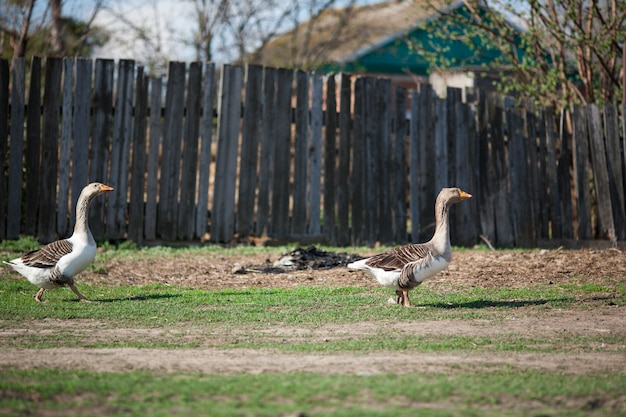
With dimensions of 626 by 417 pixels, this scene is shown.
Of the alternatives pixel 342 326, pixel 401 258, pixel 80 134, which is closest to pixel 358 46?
pixel 80 134

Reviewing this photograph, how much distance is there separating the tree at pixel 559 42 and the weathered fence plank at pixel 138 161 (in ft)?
22.1

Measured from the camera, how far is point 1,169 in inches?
493

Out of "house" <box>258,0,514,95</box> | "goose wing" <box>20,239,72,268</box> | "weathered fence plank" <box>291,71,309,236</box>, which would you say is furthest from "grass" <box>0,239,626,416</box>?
"house" <box>258,0,514,95</box>

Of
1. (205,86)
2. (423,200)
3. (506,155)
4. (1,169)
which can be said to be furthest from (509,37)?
(1,169)

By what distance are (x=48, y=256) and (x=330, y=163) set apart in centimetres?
624

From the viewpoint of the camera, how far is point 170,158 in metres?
13.3

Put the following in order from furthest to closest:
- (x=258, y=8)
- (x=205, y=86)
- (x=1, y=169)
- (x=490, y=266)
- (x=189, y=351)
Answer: (x=258, y=8)
(x=205, y=86)
(x=1, y=169)
(x=490, y=266)
(x=189, y=351)

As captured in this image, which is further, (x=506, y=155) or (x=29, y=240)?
(x=506, y=155)

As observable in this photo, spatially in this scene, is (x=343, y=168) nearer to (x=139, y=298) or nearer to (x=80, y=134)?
(x=80, y=134)

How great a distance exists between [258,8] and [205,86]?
14.5 m

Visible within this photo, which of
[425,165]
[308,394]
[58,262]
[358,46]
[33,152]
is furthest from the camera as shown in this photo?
[358,46]

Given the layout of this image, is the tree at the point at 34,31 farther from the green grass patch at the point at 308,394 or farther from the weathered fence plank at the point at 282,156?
the green grass patch at the point at 308,394

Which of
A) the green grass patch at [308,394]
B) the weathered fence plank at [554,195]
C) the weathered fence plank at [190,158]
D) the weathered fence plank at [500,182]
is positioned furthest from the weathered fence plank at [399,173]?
the green grass patch at [308,394]

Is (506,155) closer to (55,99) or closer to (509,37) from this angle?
(509,37)
